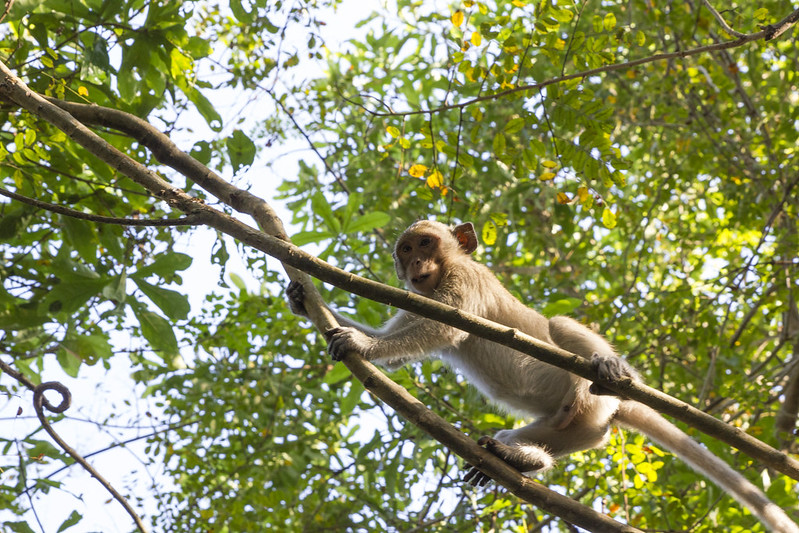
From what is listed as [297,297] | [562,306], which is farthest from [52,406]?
[562,306]

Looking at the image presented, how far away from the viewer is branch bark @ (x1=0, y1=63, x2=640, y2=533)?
3.51 metres

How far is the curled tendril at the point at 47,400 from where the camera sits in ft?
15.3

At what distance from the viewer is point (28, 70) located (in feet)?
17.1

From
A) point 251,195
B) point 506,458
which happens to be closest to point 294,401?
point 506,458

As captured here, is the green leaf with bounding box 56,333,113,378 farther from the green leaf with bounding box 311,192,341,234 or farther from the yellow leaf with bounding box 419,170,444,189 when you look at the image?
the yellow leaf with bounding box 419,170,444,189

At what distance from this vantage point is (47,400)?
475 centimetres

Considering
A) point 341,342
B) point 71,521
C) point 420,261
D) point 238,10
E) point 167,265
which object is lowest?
point 71,521

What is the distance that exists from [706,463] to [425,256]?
8.37 feet

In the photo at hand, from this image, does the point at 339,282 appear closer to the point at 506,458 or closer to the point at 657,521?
the point at 506,458

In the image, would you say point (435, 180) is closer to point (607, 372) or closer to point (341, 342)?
point (341, 342)

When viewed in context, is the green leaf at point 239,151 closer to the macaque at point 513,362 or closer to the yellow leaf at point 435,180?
the macaque at point 513,362

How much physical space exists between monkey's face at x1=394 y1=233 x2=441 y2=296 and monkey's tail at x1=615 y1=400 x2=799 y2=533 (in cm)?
176

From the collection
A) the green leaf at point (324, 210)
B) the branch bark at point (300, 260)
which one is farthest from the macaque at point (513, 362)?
the branch bark at point (300, 260)

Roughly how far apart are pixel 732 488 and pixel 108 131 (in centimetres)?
497
